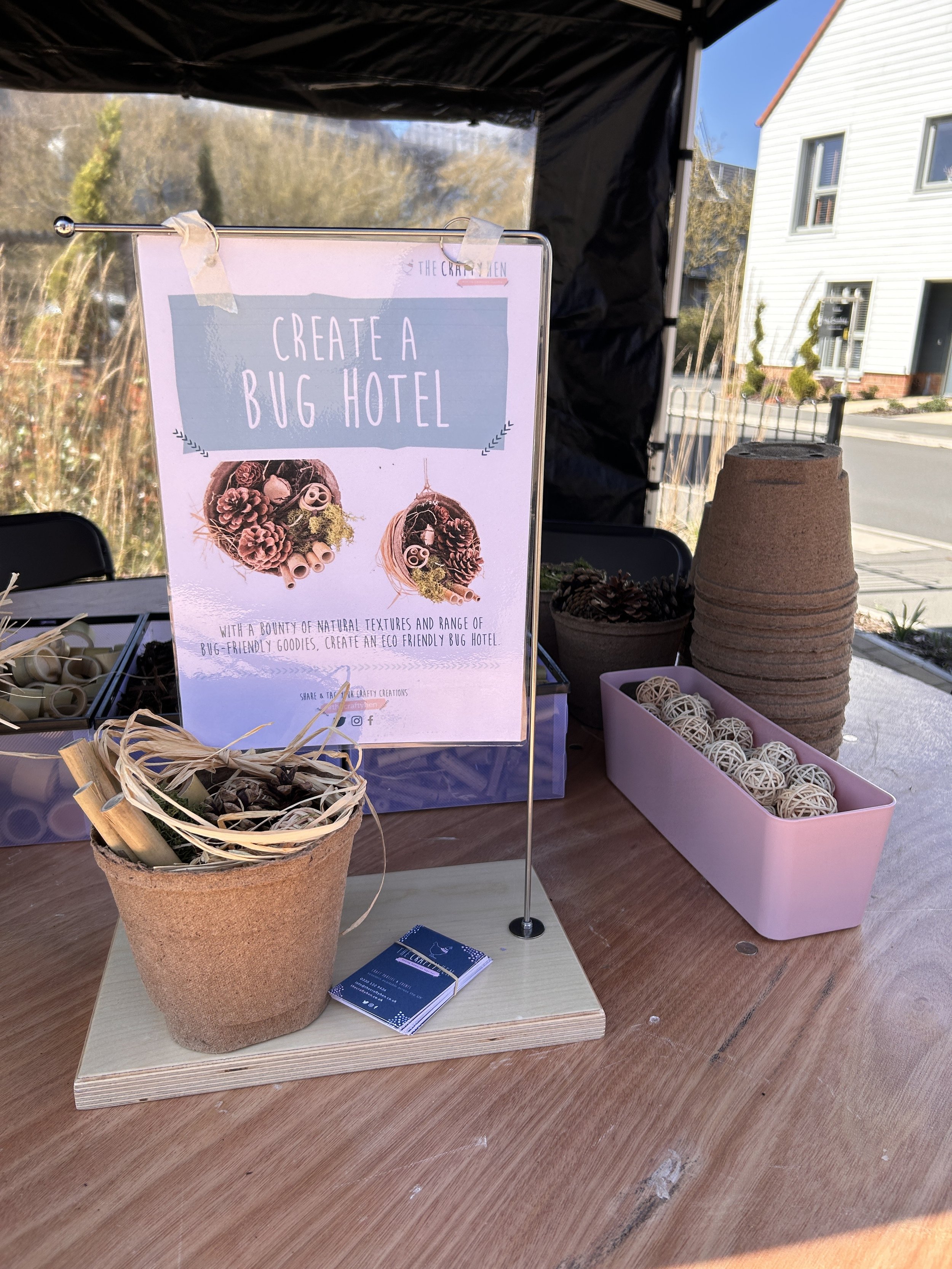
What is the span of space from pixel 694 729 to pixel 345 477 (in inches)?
22.4

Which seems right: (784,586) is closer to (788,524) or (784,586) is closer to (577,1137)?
(788,524)

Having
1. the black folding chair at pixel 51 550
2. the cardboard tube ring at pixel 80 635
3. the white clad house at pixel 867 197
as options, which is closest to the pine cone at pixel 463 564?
the cardboard tube ring at pixel 80 635

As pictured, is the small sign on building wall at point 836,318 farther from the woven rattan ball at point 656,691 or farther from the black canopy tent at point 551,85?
the woven rattan ball at point 656,691

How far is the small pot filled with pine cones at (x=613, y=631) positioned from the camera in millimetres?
1521

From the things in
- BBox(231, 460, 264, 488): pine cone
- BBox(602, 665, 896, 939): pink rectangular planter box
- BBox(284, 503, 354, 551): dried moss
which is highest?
BBox(231, 460, 264, 488): pine cone

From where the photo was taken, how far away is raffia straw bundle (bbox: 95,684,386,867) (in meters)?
0.70

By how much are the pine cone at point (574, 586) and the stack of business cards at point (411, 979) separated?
778 millimetres

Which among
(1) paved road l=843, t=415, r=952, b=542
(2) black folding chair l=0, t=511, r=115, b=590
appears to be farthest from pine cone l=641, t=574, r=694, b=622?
(1) paved road l=843, t=415, r=952, b=542

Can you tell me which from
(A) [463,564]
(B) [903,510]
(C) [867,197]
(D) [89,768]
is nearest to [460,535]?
(A) [463,564]

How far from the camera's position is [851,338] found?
31.2 ft

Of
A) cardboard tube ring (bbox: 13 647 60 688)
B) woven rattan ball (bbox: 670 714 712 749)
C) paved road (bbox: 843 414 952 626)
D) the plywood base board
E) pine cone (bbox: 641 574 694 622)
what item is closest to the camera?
the plywood base board

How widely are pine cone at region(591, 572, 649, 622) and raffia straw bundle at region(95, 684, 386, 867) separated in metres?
0.70

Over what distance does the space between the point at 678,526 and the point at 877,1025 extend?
3.96 metres

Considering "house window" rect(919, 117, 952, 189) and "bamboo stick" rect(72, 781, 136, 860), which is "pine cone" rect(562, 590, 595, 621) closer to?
"bamboo stick" rect(72, 781, 136, 860)
